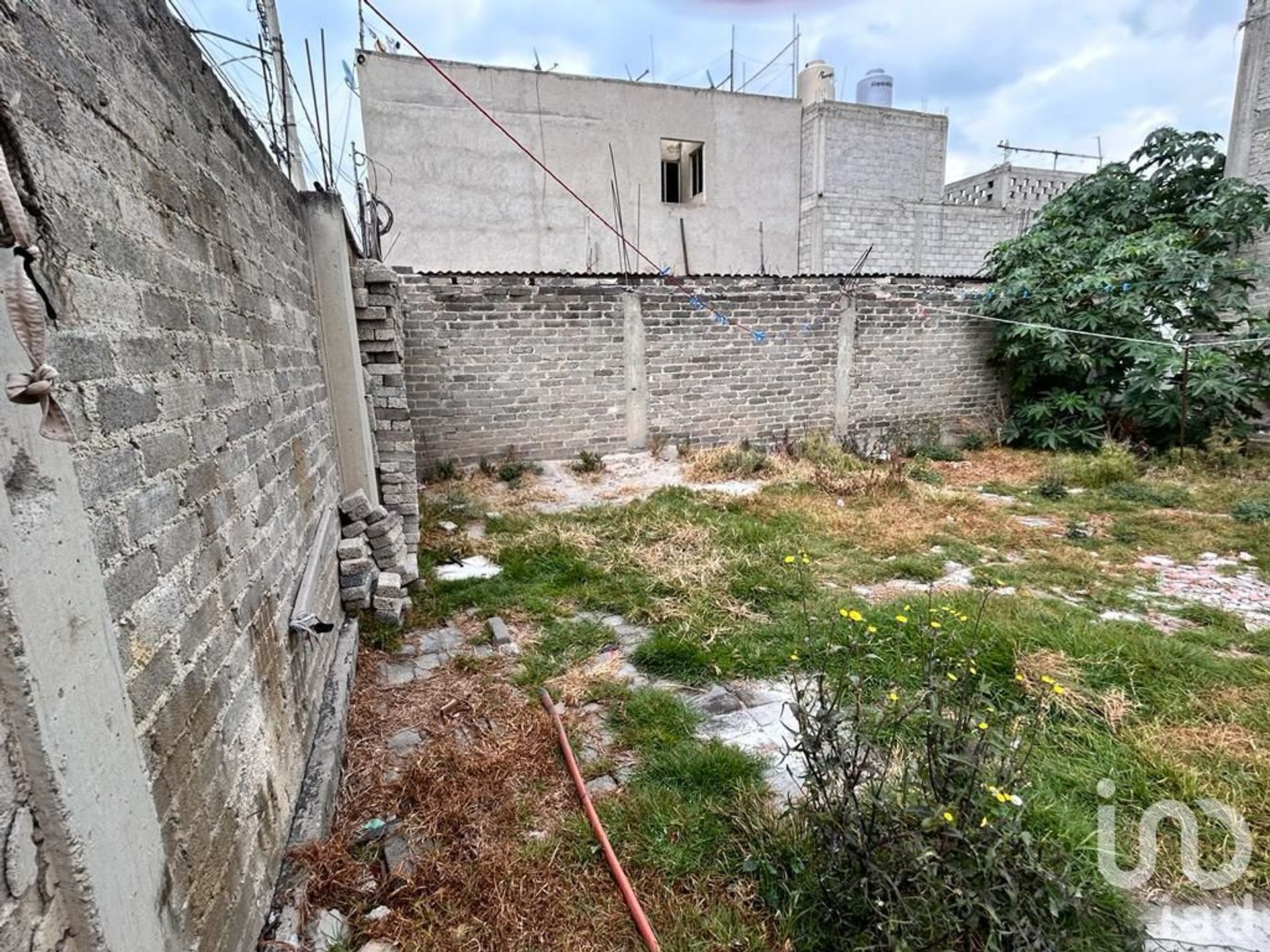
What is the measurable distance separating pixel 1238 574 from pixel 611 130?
35.9 feet

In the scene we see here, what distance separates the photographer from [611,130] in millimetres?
10828

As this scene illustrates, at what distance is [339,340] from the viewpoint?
343cm

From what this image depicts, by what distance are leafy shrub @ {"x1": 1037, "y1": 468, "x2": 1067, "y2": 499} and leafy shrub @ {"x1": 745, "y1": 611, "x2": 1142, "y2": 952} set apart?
4.99 metres

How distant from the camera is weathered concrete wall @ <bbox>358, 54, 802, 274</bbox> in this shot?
970 centimetres

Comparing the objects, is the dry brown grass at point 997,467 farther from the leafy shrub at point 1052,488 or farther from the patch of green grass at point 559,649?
the patch of green grass at point 559,649

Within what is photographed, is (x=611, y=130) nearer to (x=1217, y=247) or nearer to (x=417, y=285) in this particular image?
(x=417, y=285)

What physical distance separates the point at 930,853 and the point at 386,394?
158 inches

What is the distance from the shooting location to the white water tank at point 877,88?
43.8ft

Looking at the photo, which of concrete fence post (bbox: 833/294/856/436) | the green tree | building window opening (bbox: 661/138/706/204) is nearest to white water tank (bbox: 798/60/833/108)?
building window opening (bbox: 661/138/706/204)

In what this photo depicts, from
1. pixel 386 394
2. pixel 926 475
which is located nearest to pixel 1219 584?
pixel 926 475

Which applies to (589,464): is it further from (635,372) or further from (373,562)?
(373,562)

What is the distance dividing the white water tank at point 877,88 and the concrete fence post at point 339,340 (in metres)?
14.1

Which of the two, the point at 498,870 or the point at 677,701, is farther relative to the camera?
the point at 677,701

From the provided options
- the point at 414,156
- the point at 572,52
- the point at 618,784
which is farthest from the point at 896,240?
the point at 618,784
